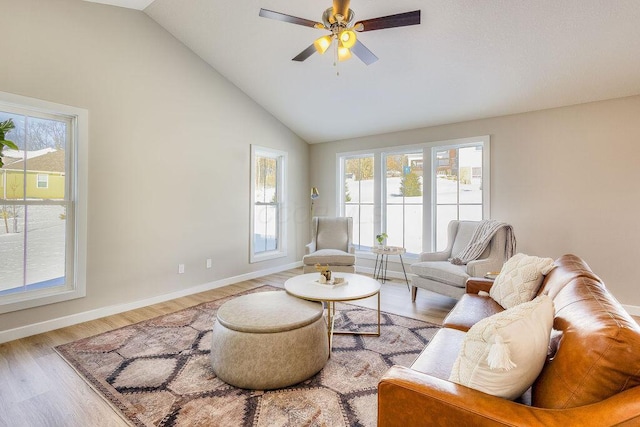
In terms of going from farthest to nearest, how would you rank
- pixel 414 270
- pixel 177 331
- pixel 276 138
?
pixel 276 138
pixel 414 270
pixel 177 331

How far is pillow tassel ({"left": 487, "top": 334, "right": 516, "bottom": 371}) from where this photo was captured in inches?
37.7

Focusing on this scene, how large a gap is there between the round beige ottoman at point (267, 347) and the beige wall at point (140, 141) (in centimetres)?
202

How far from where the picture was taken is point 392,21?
7.36 feet

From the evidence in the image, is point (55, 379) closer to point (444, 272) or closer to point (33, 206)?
point (33, 206)

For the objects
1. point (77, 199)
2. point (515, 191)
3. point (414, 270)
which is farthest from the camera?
point (515, 191)

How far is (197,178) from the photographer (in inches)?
163

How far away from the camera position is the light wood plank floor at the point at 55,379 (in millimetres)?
1726

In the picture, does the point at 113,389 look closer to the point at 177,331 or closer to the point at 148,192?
the point at 177,331

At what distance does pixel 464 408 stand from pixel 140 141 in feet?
12.8

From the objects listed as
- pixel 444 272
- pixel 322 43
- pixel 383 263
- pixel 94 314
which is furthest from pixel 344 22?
pixel 383 263

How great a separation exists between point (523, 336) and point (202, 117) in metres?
4.28

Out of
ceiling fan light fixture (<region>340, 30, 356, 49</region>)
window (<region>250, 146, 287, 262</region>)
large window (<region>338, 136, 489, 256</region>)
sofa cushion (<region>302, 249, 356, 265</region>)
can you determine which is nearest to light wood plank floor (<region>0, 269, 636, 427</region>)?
sofa cushion (<region>302, 249, 356, 265</region>)

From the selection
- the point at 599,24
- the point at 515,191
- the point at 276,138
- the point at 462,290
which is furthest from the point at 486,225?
the point at 276,138

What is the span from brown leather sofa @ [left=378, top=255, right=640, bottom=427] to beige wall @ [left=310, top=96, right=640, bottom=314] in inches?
118
